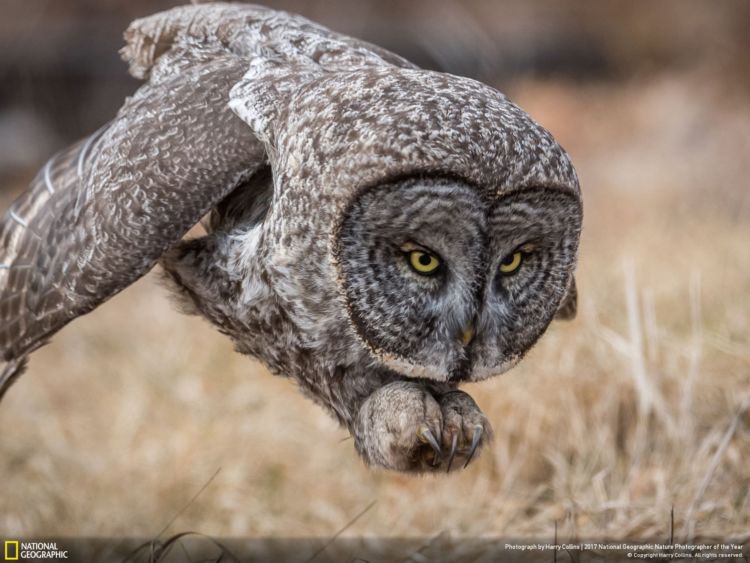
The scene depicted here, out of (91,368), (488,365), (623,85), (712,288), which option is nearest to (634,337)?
(712,288)

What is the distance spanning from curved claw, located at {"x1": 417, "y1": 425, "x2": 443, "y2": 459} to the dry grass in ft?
2.76

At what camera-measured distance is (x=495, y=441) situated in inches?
220

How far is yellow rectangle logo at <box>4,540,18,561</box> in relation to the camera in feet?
15.8

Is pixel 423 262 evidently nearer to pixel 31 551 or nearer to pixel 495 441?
pixel 495 441

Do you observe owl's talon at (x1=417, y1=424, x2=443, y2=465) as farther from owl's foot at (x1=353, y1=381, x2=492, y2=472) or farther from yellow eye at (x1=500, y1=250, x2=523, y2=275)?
yellow eye at (x1=500, y1=250, x2=523, y2=275)

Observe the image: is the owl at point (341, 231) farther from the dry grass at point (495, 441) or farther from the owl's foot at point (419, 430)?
the dry grass at point (495, 441)

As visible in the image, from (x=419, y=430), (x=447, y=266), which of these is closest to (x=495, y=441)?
(x=419, y=430)

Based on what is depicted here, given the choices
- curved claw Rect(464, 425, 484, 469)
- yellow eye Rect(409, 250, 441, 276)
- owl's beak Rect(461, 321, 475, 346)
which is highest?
yellow eye Rect(409, 250, 441, 276)

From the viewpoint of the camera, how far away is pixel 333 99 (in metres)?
3.35

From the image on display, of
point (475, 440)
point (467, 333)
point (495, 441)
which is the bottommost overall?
point (495, 441)

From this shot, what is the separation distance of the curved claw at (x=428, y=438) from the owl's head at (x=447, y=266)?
0.17m

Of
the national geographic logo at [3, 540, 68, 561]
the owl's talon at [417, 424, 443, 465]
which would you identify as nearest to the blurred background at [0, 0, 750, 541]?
the national geographic logo at [3, 540, 68, 561]

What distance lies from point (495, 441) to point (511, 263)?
2.54 m

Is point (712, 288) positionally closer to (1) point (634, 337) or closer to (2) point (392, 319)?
(1) point (634, 337)
